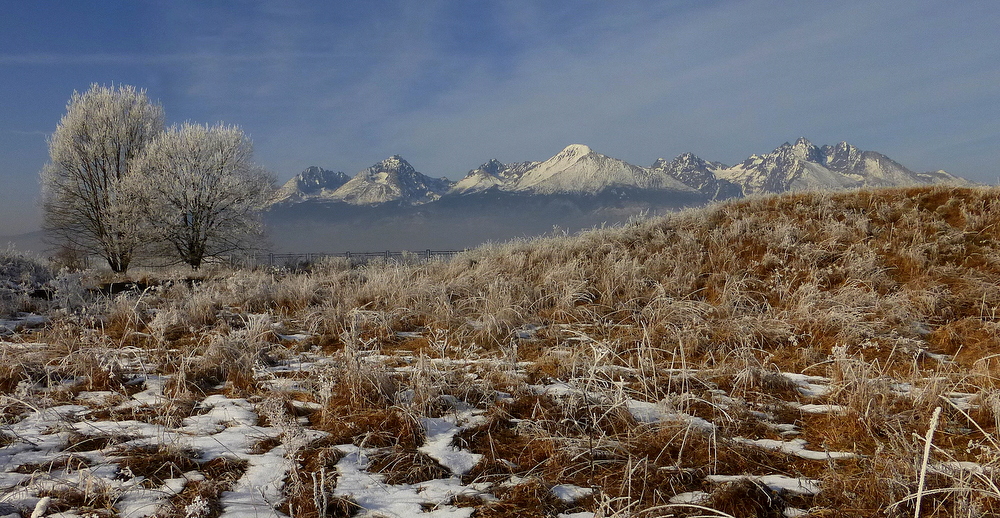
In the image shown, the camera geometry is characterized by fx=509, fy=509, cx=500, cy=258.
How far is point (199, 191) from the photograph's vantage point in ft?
77.2

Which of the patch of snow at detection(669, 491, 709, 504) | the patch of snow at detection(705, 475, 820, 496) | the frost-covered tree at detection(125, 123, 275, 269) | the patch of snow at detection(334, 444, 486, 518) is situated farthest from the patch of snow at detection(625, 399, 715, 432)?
the frost-covered tree at detection(125, 123, 275, 269)

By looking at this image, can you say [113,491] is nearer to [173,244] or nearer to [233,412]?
[233,412]

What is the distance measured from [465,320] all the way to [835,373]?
4270 mm

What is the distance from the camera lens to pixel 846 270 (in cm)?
929

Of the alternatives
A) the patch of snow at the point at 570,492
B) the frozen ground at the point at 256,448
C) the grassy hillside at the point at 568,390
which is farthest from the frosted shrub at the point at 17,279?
the patch of snow at the point at 570,492

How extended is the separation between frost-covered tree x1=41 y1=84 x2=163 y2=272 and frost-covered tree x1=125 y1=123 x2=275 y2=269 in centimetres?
102

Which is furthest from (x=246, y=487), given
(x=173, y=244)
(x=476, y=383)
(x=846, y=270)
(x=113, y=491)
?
(x=173, y=244)

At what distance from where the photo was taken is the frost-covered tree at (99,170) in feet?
76.5

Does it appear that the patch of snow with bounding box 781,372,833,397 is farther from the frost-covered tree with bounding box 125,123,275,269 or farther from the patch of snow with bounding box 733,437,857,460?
the frost-covered tree with bounding box 125,123,275,269

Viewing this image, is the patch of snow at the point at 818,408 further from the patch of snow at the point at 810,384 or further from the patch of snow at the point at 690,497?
the patch of snow at the point at 690,497

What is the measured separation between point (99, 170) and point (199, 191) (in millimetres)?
5396

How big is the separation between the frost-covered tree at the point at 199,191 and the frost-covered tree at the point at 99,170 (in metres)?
1.02

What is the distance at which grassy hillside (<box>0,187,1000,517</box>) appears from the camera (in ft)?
9.41

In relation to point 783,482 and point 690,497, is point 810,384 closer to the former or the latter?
point 783,482
